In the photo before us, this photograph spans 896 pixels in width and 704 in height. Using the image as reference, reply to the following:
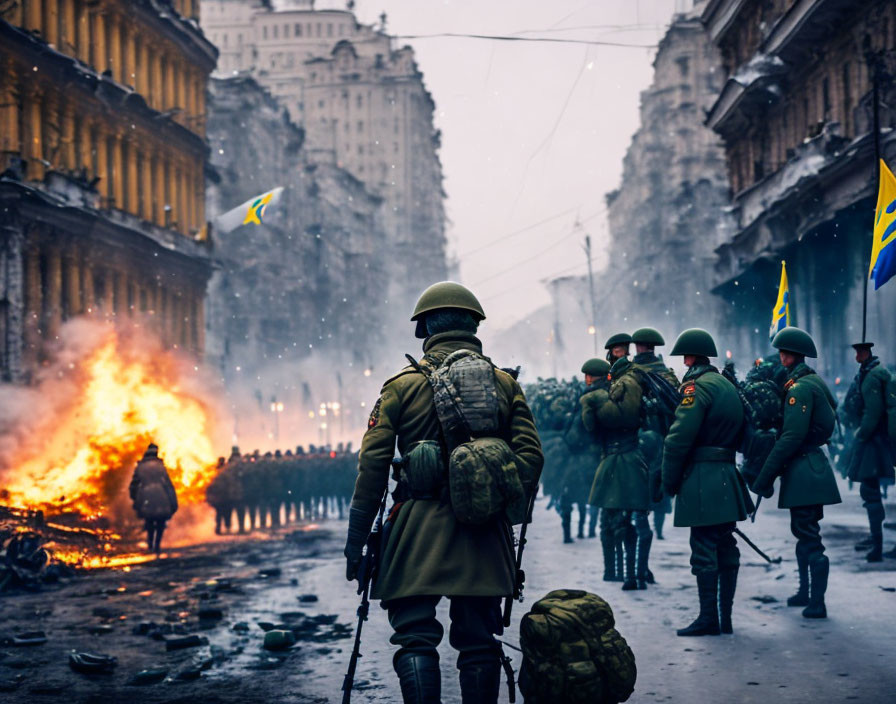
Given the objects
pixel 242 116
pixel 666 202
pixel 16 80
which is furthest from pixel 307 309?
pixel 16 80

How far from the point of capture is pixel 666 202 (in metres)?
76.4

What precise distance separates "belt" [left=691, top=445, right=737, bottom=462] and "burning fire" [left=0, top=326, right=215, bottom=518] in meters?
13.5

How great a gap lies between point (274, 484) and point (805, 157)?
13923 millimetres

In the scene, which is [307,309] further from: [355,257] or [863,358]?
[863,358]

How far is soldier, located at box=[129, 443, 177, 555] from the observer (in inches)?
606

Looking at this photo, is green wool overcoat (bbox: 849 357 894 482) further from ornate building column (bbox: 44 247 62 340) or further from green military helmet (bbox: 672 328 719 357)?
ornate building column (bbox: 44 247 62 340)

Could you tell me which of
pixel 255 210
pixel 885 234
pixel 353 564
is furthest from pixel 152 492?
pixel 255 210

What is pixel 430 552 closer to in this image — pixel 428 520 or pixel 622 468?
pixel 428 520

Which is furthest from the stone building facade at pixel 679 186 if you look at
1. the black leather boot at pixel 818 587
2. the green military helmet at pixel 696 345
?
the green military helmet at pixel 696 345

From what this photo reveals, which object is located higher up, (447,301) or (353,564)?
(447,301)

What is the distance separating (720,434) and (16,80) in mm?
22285

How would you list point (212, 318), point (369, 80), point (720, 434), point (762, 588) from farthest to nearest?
point (369, 80) < point (212, 318) < point (762, 588) < point (720, 434)

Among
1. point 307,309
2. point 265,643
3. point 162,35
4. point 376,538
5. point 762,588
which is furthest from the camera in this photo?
point 307,309

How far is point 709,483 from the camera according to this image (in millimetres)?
6738
